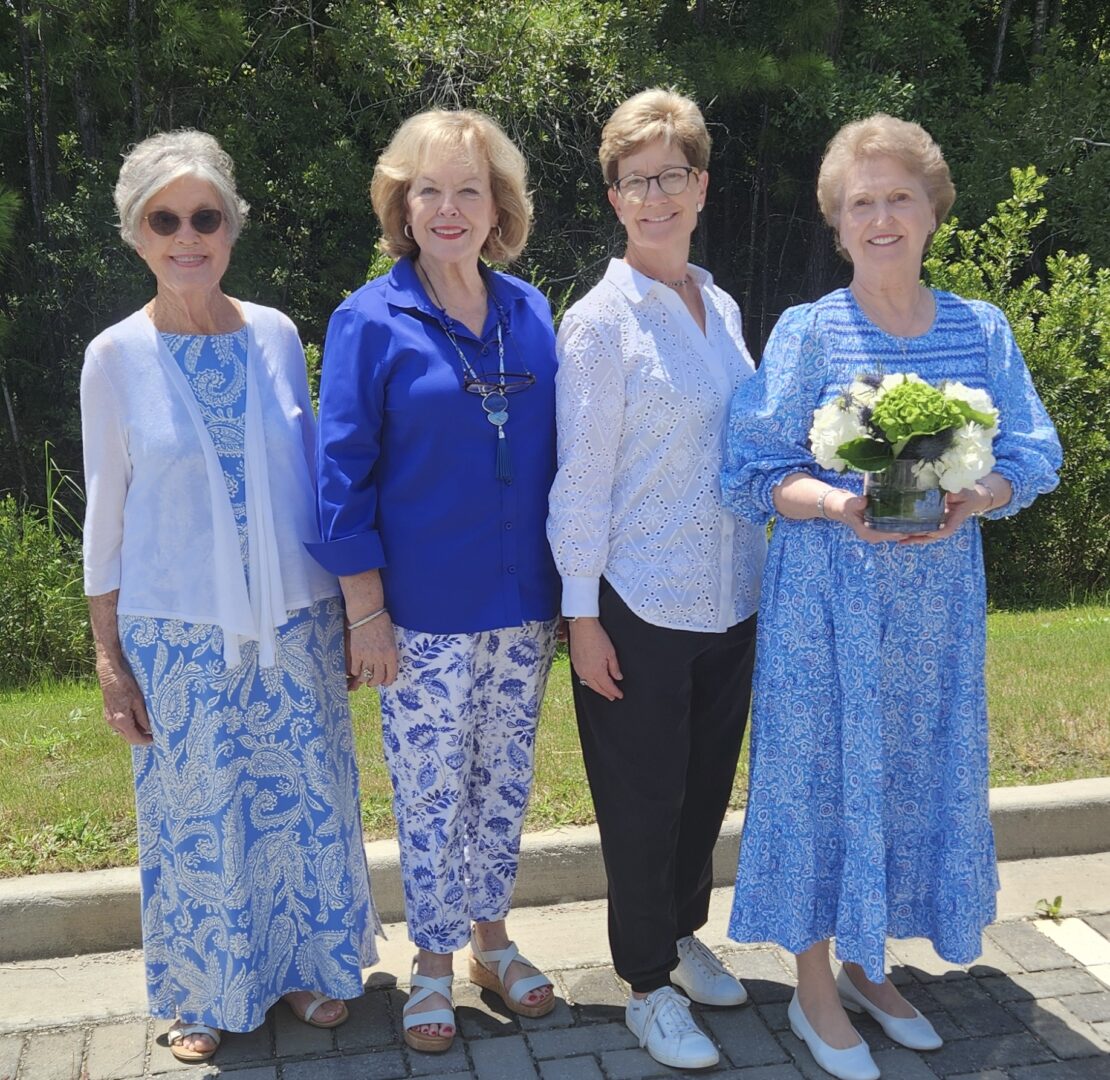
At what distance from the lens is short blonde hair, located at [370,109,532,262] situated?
3291mm

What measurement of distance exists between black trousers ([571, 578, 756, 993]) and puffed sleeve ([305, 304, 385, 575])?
0.65 m

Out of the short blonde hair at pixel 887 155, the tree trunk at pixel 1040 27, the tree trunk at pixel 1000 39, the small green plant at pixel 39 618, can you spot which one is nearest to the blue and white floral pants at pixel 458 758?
the short blonde hair at pixel 887 155

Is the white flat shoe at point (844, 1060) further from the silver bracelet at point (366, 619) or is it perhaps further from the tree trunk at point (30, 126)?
the tree trunk at point (30, 126)

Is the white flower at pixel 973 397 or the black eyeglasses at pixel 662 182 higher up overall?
the black eyeglasses at pixel 662 182

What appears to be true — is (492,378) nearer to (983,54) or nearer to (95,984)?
(95,984)

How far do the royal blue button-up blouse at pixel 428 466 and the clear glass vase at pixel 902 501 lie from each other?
0.86 m

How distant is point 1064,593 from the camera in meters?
9.12

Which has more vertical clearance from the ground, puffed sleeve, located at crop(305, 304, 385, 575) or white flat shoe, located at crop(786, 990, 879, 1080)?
puffed sleeve, located at crop(305, 304, 385, 575)

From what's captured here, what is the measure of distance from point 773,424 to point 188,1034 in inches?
87.4

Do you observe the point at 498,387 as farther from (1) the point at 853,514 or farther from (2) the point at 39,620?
(2) the point at 39,620

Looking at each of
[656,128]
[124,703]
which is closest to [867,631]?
[656,128]

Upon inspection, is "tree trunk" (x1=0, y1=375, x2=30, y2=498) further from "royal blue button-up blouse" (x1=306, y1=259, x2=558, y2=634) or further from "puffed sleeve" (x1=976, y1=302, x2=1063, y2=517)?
"puffed sleeve" (x1=976, y1=302, x2=1063, y2=517)

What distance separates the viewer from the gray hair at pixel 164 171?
10.5 feet

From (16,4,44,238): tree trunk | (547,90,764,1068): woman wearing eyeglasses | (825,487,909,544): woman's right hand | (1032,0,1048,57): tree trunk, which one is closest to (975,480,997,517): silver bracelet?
(825,487,909,544): woman's right hand
